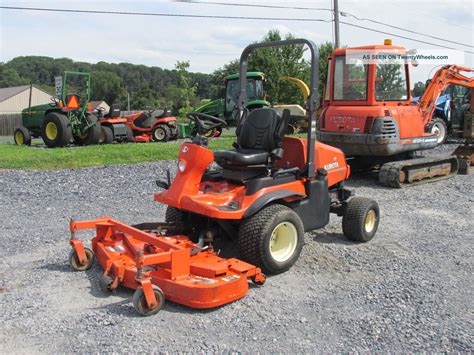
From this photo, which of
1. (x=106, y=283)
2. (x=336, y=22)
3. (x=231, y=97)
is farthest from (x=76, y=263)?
(x=336, y=22)

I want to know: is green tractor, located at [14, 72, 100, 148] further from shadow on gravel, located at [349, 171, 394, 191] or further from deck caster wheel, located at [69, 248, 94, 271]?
deck caster wheel, located at [69, 248, 94, 271]

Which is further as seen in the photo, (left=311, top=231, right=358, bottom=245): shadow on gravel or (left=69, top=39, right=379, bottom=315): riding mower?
(left=311, top=231, right=358, bottom=245): shadow on gravel

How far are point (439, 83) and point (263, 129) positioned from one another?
7.17 meters

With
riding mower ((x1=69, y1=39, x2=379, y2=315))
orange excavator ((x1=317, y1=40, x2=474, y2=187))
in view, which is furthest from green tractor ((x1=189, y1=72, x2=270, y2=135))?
riding mower ((x1=69, y1=39, x2=379, y2=315))

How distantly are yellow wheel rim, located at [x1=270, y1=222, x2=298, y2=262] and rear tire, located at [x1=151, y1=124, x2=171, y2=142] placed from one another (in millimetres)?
13053

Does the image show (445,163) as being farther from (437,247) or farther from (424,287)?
(424,287)

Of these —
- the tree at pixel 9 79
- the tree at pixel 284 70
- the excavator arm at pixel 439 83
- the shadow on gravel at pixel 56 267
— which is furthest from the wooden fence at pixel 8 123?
the tree at pixel 9 79

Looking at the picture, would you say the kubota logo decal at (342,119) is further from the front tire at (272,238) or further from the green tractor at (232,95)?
the green tractor at (232,95)

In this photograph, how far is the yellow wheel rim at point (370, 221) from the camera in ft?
18.9

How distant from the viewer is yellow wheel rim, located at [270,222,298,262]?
184 inches

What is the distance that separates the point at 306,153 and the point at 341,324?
2114 millimetres

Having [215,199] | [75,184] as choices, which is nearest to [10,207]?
[75,184]

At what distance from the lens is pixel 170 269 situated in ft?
13.0

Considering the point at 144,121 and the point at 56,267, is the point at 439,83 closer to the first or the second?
the point at 56,267
